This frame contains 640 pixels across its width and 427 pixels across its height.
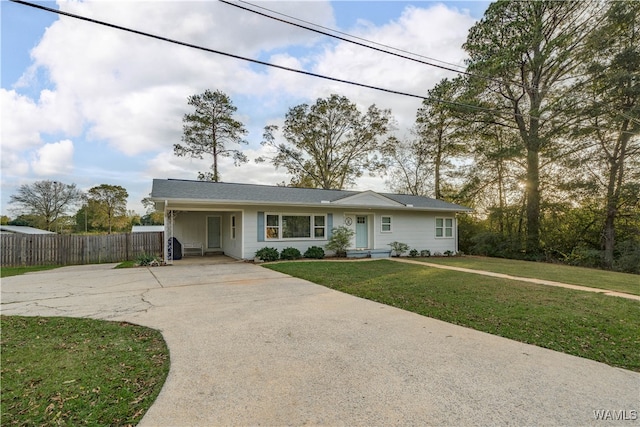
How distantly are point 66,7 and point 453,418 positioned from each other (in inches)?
280

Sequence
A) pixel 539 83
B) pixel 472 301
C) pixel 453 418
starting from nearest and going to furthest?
pixel 453 418, pixel 472 301, pixel 539 83

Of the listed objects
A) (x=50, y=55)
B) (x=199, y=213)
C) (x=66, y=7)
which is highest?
(x=50, y=55)

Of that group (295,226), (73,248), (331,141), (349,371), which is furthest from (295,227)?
(331,141)

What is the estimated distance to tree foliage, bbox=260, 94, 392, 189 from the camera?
26.9 m

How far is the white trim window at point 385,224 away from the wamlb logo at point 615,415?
13.3m

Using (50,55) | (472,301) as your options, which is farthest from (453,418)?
(50,55)

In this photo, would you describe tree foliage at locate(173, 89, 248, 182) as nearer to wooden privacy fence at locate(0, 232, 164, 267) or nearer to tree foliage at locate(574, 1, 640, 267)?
wooden privacy fence at locate(0, 232, 164, 267)

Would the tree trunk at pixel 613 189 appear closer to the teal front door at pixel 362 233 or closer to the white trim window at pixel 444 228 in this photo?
the white trim window at pixel 444 228

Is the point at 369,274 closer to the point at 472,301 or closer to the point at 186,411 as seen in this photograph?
the point at 472,301

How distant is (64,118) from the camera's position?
34.1 ft

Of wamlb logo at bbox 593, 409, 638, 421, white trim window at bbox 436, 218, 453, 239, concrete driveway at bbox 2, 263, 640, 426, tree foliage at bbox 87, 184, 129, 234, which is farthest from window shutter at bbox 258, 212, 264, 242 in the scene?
tree foliage at bbox 87, 184, 129, 234

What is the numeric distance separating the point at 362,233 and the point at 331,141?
13.9 metres

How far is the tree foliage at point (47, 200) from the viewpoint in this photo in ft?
93.8

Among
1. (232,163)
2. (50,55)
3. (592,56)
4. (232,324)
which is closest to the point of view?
(232,324)
